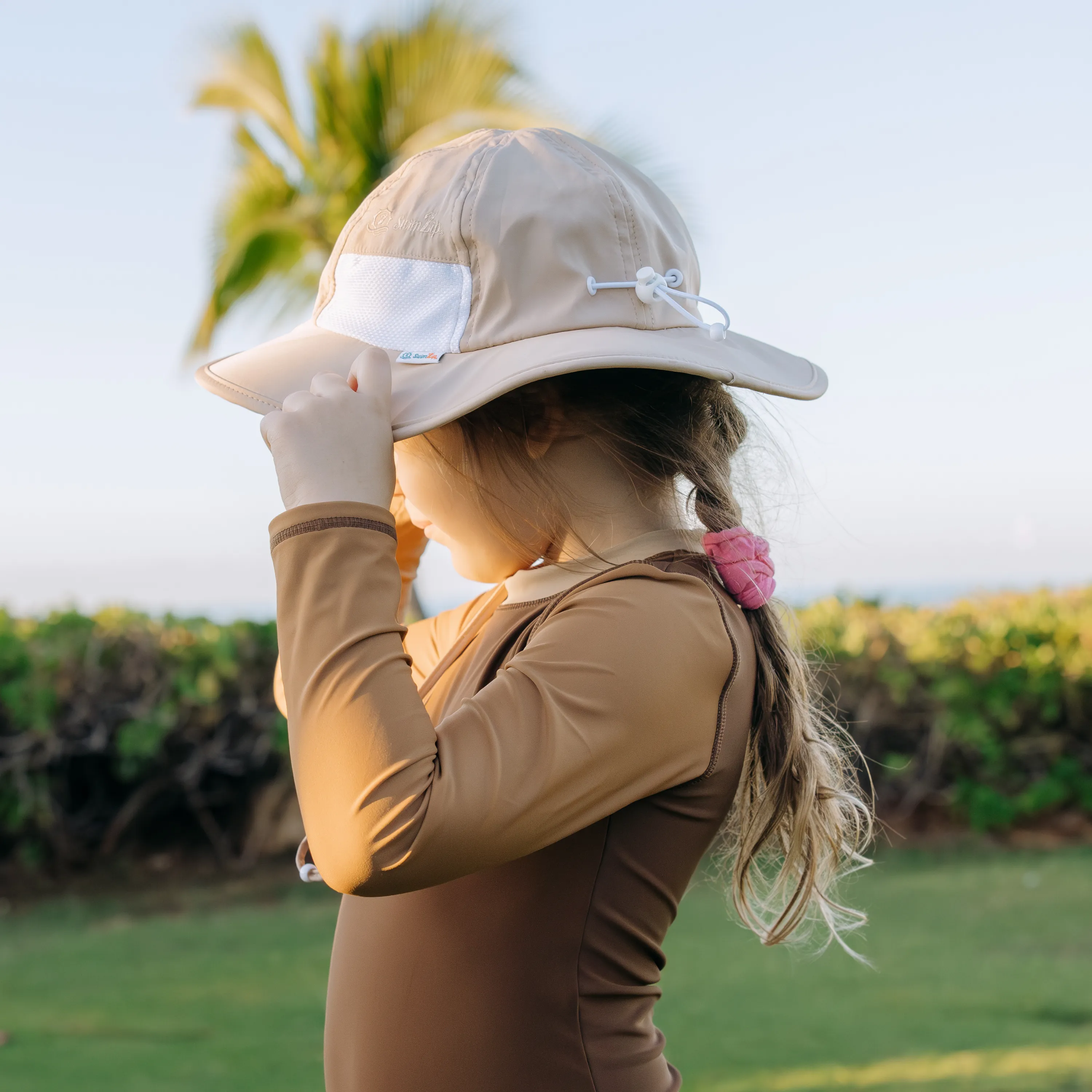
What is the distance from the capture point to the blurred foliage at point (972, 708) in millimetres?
7078

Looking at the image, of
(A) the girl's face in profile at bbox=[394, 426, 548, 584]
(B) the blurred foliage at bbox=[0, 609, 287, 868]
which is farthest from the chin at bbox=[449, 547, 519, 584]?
(B) the blurred foliage at bbox=[0, 609, 287, 868]

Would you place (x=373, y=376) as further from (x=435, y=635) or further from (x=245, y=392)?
(x=435, y=635)

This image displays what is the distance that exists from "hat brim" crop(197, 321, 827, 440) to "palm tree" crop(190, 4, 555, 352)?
6909 mm

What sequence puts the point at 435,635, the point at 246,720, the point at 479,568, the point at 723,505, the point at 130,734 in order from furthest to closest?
1. the point at 246,720
2. the point at 130,734
3. the point at 435,635
4. the point at 723,505
5. the point at 479,568

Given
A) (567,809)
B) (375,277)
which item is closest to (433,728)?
(567,809)

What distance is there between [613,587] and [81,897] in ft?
18.4

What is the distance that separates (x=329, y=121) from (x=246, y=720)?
15.1ft

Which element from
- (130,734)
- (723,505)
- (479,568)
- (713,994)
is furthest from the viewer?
(130,734)

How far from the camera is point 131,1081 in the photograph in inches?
148

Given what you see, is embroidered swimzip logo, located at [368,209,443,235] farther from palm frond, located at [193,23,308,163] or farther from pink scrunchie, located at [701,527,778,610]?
palm frond, located at [193,23,308,163]

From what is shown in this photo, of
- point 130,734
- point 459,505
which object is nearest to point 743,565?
point 459,505

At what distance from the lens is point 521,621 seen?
1522mm

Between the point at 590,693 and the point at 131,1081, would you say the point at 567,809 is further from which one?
the point at 131,1081

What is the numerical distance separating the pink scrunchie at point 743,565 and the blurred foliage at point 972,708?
556 cm
